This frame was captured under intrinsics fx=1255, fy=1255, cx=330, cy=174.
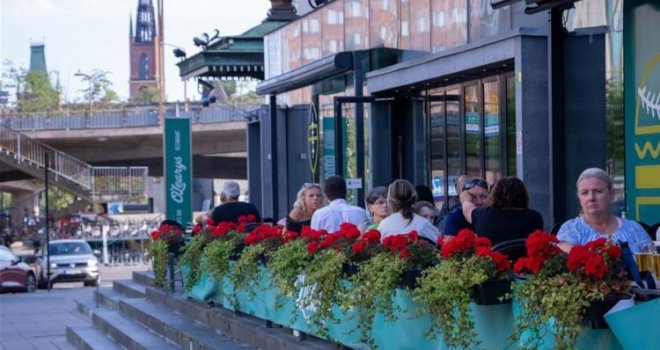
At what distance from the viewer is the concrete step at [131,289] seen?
2023 cm

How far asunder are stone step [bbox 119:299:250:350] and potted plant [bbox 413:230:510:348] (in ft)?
15.3

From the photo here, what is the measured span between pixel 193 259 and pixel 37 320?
32.1 feet

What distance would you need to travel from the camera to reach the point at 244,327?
12.1m

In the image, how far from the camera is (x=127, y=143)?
64.4 meters

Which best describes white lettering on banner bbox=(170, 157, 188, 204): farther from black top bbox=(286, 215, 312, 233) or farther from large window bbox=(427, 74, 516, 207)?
black top bbox=(286, 215, 312, 233)

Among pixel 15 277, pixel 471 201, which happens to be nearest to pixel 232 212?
pixel 471 201

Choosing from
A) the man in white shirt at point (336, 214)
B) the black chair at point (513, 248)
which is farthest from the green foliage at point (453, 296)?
the man in white shirt at point (336, 214)

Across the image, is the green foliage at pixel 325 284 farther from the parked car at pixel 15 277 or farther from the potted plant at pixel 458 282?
the parked car at pixel 15 277

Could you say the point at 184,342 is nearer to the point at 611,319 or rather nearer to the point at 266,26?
the point at 611,319

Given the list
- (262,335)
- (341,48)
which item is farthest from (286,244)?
(341,48)

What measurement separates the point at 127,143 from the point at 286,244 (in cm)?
5474

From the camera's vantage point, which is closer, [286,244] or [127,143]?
[286,244]

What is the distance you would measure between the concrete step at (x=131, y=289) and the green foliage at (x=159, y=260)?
6.31 feet

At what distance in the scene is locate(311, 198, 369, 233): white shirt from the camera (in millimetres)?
12211
